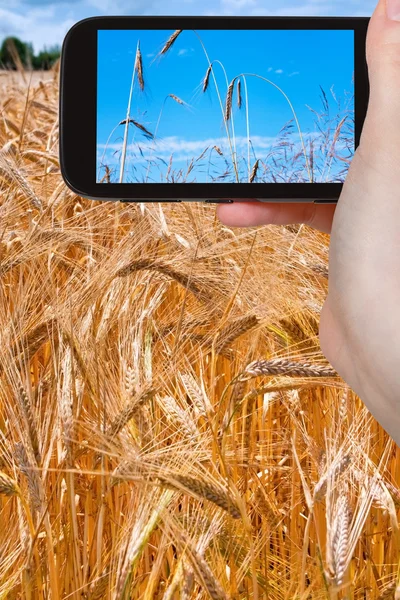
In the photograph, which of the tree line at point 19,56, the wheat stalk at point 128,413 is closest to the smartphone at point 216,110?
the wheat stalk at point 128,413

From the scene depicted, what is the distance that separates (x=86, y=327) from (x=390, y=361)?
20.1 inches

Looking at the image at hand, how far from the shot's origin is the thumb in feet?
2.30

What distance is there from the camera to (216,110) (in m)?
0.89

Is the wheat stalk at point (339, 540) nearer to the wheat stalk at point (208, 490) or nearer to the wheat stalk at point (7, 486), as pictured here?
the wheat stalk at point (208, 490)

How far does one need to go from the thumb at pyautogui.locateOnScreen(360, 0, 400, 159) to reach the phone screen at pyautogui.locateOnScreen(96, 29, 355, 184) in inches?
5.9

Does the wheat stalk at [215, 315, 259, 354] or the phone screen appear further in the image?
the wheat stalk at [215, 315, 259, 354]

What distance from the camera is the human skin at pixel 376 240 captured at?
71 cm

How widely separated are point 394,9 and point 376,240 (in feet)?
0.81

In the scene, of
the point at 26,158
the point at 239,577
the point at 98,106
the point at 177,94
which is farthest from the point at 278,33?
the point at 26,158

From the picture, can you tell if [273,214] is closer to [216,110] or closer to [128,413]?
[216,110]

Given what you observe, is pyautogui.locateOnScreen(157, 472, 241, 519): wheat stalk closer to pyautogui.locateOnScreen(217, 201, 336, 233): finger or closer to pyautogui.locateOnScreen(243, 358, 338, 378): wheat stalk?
pyautogui.locateOnScreen(243, 358, 338, 378): wheat stalk

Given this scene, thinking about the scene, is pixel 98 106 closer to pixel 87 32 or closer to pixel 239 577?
pixel 87 32

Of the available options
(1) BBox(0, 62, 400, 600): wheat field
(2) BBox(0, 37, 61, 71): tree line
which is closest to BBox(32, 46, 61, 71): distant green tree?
(2) BBox(0, 37, 61, 71): tree line

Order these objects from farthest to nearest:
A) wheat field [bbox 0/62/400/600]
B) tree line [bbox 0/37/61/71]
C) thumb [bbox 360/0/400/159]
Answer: tree line [bbox 0/37/61/71] → wheat field [bbox 0/62/400/600] → thumb [bbox 360/0/400/159]
